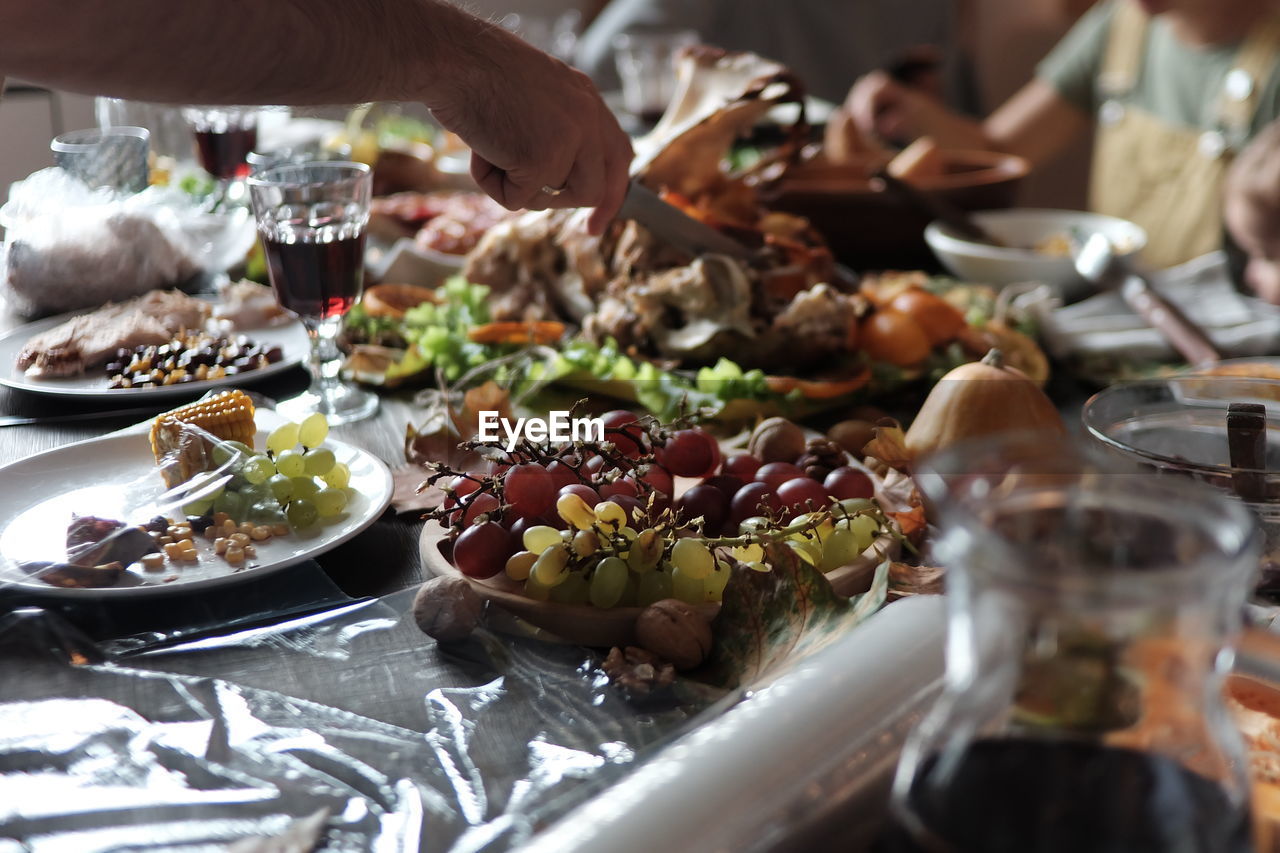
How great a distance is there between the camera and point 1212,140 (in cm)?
230

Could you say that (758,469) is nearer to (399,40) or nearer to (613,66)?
(399,40)

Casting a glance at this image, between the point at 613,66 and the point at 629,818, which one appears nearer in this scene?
the point at 629,818

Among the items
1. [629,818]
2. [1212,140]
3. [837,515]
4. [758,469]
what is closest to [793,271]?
[758,469]

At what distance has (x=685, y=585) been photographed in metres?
0.62

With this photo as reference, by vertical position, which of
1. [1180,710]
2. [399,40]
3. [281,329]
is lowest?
[281,329]

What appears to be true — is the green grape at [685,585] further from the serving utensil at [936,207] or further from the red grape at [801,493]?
the serving utensil at [936,207]

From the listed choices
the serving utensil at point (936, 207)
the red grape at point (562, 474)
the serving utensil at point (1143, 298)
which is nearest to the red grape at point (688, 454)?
the red grape at point (562, 474)

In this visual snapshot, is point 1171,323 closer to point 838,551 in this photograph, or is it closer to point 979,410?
point 979,410

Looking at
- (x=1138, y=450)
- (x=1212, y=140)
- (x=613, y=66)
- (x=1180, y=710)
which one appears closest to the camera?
(x=1180, y=710)

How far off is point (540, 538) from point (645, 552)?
6 centimetres

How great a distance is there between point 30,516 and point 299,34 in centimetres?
35

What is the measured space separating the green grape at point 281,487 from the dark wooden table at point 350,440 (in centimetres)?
5

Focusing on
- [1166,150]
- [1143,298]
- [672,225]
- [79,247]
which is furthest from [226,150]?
[1166,150]

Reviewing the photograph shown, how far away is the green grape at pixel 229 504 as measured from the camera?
0.69 metres
